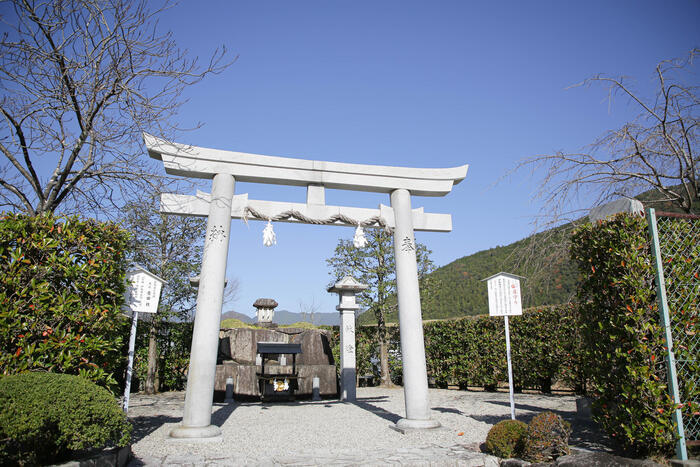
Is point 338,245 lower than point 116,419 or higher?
higher

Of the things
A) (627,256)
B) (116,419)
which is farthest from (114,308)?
(627,256)

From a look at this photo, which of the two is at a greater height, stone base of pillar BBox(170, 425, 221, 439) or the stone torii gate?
the stone torii gate

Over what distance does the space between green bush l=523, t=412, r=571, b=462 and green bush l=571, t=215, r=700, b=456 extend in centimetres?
49

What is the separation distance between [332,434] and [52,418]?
3.47 m

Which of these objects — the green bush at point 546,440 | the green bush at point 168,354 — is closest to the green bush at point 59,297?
the green bush at point 546,440

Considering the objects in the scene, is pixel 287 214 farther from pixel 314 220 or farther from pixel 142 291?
pixel 142 291

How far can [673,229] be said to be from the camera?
4.13 m

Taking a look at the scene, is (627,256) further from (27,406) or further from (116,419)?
(27,406)

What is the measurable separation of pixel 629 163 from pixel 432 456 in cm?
426

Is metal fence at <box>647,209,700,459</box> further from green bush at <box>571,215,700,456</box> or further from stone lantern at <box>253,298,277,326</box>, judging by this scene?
stone lantern at <box>253,298,277,326</box>

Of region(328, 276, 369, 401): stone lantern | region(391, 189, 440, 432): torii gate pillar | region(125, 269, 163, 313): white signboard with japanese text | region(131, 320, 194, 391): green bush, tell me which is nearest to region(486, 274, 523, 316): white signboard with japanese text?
region(391, 189, 440, 432): torii gate pillar

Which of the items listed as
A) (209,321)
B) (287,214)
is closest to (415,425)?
(209,321)

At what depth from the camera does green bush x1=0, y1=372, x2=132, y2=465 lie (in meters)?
3.07

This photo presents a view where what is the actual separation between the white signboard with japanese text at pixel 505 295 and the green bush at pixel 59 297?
5.11 metres
